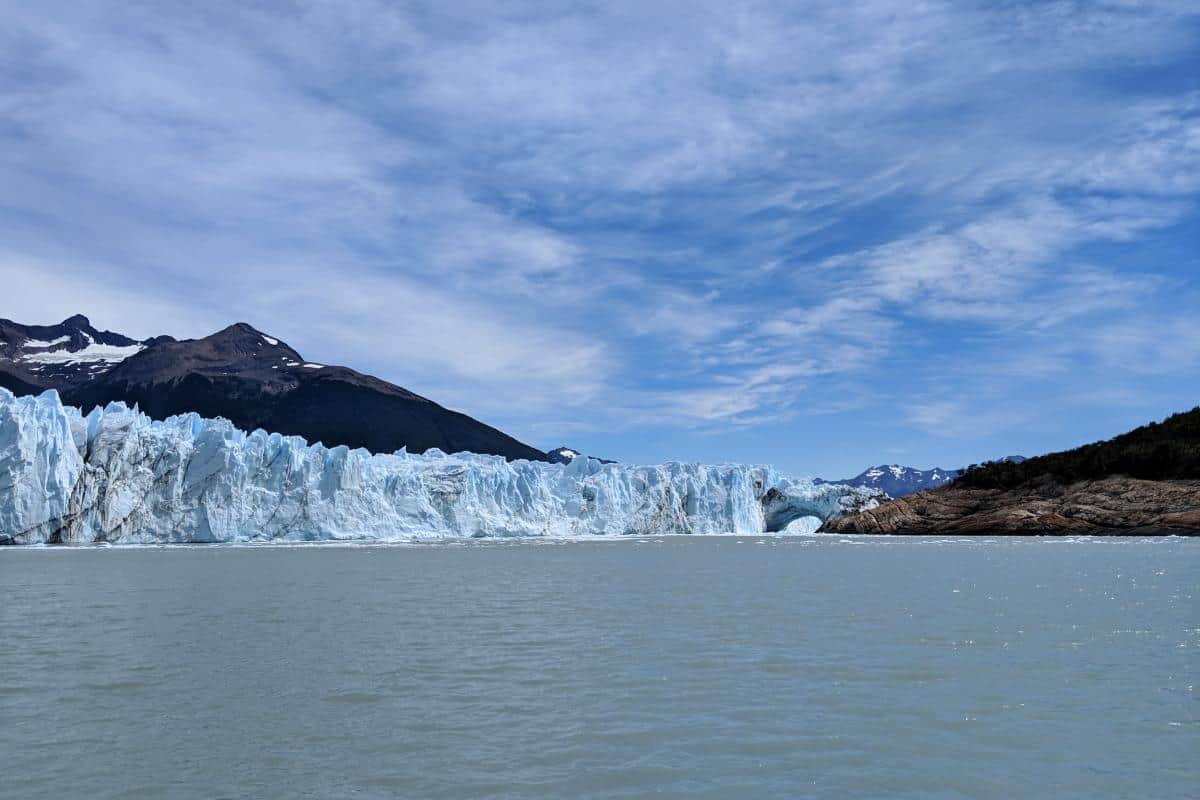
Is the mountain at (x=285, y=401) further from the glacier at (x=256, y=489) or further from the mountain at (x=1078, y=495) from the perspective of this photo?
the mountain at (x=1078, y=495)

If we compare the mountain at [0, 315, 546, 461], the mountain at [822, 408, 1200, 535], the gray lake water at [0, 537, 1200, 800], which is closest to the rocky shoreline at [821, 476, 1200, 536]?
the mountain at [822, 408, 1200, 535]

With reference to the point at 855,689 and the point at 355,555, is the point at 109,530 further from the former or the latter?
the point at 855,689

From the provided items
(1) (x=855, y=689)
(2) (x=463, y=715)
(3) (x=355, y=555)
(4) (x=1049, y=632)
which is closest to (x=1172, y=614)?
(4) (x=1049, y=632)

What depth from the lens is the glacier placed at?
49406 millimetres

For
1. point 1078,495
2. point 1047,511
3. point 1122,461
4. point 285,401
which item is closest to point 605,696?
point 1047,511

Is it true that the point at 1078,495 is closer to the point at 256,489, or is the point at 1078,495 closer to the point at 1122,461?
the point at 1122,461

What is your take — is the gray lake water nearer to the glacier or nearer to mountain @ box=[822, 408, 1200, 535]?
the glacier

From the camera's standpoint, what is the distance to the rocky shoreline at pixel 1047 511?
64.6 meters

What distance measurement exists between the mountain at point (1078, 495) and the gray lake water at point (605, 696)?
2022 inches

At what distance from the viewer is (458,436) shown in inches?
7682

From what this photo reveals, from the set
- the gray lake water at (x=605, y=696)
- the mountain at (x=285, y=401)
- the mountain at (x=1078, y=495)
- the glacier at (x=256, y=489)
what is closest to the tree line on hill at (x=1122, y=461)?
the mountain at (x=1078, y=495)

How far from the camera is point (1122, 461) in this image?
7362 centimetres

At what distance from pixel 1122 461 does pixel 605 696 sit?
77294 millimetres

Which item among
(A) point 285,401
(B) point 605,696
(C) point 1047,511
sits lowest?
(B) point 605,696
